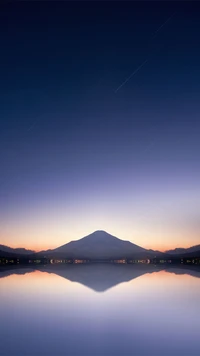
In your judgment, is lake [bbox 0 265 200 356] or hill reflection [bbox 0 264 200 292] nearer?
lake [bbox 0 265 200 356]

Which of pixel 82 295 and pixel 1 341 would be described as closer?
pixel 1 341

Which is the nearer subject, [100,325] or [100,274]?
[100,325]

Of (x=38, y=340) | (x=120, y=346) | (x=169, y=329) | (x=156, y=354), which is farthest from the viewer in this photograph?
(x=169, y=329)

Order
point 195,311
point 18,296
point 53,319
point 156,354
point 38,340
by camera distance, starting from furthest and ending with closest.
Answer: point 18,296, point 195,311, point 53,319, point 38,340, point 156,354

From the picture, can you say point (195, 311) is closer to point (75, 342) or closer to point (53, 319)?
point (53, 319)

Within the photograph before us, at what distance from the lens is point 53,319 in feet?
50.2

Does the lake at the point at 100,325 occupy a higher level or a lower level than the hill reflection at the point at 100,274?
lower

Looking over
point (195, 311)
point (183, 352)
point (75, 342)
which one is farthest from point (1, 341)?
point (195, 311)

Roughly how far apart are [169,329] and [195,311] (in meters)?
4.26

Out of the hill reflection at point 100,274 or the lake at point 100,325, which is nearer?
the lake at point 100,325

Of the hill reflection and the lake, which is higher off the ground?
the hill reflection

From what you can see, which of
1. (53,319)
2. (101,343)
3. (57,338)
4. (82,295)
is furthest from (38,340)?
(82,295)

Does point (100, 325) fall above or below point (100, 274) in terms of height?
below

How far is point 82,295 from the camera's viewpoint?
76.2 feet
